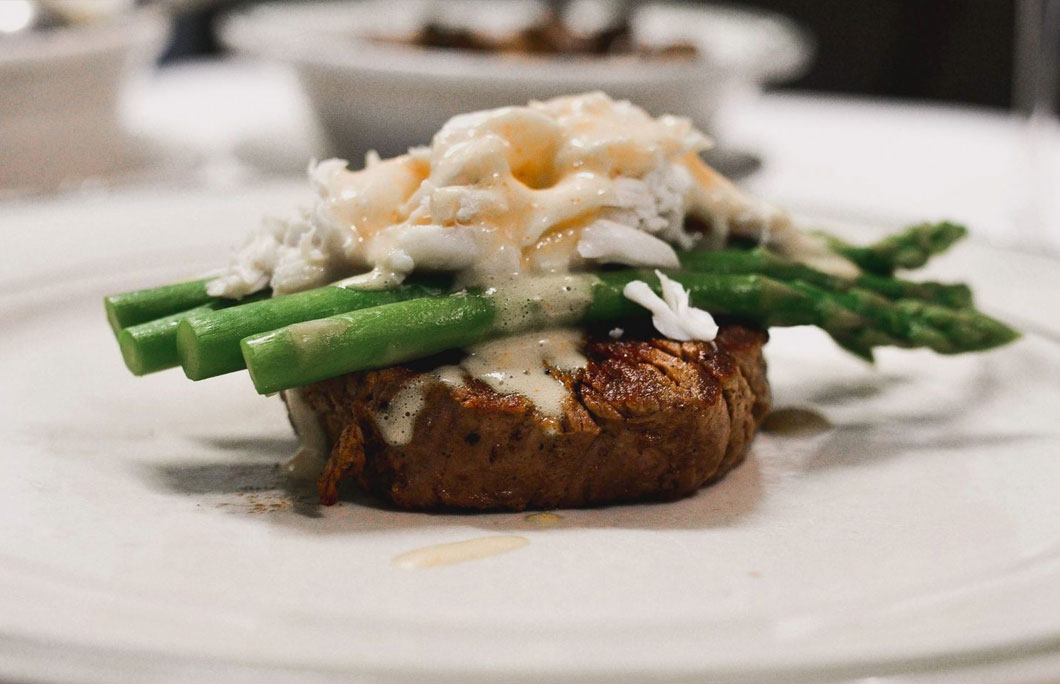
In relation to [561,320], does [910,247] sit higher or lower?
lower

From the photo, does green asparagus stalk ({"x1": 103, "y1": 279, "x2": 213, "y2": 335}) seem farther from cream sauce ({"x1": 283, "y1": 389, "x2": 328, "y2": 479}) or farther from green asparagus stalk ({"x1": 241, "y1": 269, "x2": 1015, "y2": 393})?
green asparagus stalk ({"x1": 241, "y1": 269, "x2": 1015, "y2": 393})

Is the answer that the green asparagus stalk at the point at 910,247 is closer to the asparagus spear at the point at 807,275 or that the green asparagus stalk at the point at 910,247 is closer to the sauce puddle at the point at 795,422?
the asparagus spear at the point at 807,275

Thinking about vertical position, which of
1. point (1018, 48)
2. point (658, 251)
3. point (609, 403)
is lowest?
point (1018, 48)

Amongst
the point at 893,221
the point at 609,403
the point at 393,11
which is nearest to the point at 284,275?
the point at 609,403

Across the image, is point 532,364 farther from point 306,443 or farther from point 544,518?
point 306,443

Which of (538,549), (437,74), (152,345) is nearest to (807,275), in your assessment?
(538,549)

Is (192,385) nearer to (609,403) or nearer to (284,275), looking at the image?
(284,275)

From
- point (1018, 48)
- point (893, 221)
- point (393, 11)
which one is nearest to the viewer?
point (893, 221)

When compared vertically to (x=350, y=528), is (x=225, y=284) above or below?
above
